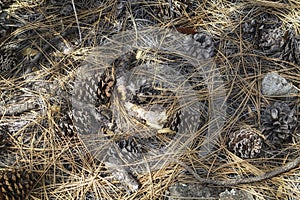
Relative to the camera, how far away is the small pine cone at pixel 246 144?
1609mm

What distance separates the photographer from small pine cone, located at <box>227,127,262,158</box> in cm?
161

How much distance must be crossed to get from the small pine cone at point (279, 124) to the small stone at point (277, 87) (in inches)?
4.1

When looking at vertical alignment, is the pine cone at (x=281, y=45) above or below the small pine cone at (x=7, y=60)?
below

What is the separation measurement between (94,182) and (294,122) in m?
0.83

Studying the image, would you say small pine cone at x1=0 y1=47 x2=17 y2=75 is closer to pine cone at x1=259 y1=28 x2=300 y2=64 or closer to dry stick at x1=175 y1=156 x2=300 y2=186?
dry stick at x1=175 y1=156 x2=300 y2=186

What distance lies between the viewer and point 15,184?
1.53 metres

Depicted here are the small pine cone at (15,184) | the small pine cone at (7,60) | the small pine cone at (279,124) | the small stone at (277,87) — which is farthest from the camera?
the small pine cone at (7,60)

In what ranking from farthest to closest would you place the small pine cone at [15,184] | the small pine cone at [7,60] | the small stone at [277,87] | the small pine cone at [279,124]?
the small pine cone at [7,60]
the small stone at [277,87]
the small pine cone at [279,124]
the small pine cone at [15,184]

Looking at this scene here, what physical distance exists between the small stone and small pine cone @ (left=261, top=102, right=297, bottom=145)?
0.10 meters

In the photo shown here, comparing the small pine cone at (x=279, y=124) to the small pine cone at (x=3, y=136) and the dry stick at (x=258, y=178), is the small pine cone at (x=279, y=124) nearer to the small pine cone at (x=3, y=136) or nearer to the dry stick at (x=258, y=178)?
the dry stick at (x=258, y=178)

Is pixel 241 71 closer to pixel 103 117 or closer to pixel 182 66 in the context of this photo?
pixel 182 66

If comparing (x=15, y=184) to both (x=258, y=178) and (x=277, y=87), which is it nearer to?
(x=258, y=178)

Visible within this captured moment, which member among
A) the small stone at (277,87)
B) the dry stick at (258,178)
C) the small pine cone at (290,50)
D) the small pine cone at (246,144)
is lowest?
the dry stick at (258,178)

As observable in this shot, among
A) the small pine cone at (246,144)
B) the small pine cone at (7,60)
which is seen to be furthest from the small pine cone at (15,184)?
the small pine cone at (246,144)
